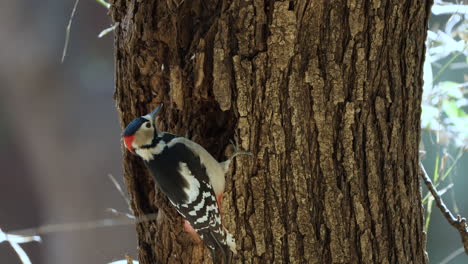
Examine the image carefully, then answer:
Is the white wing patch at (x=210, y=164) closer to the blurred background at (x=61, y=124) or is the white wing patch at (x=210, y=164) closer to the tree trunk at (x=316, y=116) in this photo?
the tree trunk at (x=316, y=116)

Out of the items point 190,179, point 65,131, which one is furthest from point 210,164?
point 65,131

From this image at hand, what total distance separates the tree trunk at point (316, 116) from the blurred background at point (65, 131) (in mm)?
2625

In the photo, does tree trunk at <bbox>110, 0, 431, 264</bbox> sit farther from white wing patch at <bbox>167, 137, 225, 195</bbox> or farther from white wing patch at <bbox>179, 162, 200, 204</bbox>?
white wing patch at <bbox>179, 162, 200, 204</bbox>

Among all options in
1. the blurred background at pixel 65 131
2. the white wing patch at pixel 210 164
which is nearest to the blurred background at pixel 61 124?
the blurred background at pixel 65 131

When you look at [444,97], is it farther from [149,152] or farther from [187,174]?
[149,152]

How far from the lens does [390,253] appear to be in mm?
1766

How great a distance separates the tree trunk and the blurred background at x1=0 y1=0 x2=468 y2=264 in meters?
2.62

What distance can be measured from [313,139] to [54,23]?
10.3 feet

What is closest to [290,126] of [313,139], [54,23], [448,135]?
[313,139]

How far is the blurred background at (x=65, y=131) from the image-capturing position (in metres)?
4.26

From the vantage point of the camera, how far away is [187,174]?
2033 mm

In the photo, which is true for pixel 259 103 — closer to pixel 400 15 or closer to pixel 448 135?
pixel 400 15

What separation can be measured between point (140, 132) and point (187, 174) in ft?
0.89

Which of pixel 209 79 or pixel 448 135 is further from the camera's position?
pixel 448 135
